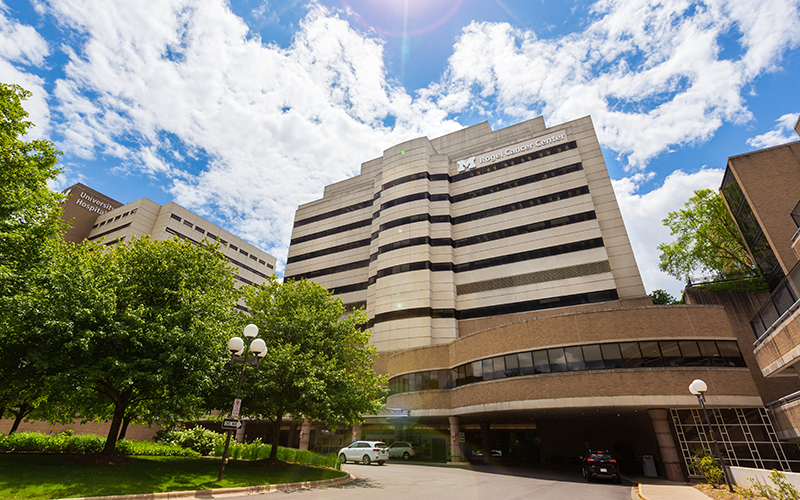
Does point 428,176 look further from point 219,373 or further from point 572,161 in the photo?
point 219,373

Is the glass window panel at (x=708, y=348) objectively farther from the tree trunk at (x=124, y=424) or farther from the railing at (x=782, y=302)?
the tree trunk at (x=124, y=424)

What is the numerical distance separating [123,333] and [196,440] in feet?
47.1

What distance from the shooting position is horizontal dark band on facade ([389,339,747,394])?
77.2 feet

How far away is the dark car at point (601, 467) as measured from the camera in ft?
68.1

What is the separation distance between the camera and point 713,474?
17391 millimetres

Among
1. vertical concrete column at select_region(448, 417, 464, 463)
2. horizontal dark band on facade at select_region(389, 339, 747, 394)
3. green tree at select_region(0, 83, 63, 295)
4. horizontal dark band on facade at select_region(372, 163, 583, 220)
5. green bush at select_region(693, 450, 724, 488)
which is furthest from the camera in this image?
horizontal dark band on facade at select_region(372, 163, 583, 220)

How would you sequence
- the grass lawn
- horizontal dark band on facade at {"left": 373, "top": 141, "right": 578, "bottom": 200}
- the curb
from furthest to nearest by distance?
horizontal dark band on facade at {"left": 373, "top": 141, "right": 578, "bottom": 200} → the curb → the grass lawn

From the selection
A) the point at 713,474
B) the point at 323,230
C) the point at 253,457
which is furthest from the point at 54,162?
the point at 323,230

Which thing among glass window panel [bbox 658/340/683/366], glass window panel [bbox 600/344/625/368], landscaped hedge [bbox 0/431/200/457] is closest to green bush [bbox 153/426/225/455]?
landscaped hedge [bbox 0/431/200/457]

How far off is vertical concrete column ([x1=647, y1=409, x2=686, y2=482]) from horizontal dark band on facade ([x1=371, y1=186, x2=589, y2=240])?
94.9ft

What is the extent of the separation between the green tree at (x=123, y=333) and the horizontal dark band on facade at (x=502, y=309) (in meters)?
29.6

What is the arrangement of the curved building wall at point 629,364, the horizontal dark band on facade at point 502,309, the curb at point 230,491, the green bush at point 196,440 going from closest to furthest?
the curb at point 230,491 → the curved building wall at point 629,364 → the green bush at point 196,440 → the horizontal dark band on facade at point 502,309

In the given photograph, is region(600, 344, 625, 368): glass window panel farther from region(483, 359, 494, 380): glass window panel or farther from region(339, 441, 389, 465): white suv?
region(339, 441, 389, 465): white suv

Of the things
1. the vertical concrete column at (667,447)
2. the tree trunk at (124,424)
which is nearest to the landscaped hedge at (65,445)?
the tree trunk at (124,424)
